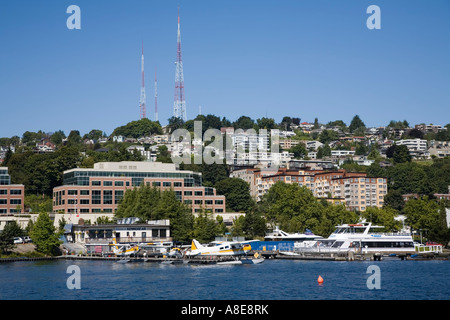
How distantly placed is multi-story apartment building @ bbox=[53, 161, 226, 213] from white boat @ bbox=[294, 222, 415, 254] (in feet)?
142

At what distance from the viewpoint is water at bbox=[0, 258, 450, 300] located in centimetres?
6912

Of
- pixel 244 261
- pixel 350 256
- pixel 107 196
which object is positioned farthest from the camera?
pixel 107 196

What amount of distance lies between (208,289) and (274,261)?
42152mm

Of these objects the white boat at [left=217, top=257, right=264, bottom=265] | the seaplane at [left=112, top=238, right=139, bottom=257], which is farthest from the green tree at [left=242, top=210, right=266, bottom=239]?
the white boat at [left=217, top=257, right=264, bottom=265]

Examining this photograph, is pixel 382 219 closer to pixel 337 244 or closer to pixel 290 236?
pixel 290 236

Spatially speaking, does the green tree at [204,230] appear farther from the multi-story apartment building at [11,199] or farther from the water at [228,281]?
the multi-story apartment building at [11,199]

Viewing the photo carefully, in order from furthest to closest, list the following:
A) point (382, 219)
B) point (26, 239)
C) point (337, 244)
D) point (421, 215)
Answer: point (382, 219) → point (421, 215) → point (26, 239) → point (337, 244)

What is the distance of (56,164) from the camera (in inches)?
7131

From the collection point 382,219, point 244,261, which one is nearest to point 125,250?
point 244,261

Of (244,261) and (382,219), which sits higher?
(382,219)

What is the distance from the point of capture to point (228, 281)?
265 ft

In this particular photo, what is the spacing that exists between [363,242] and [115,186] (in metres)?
69.8
